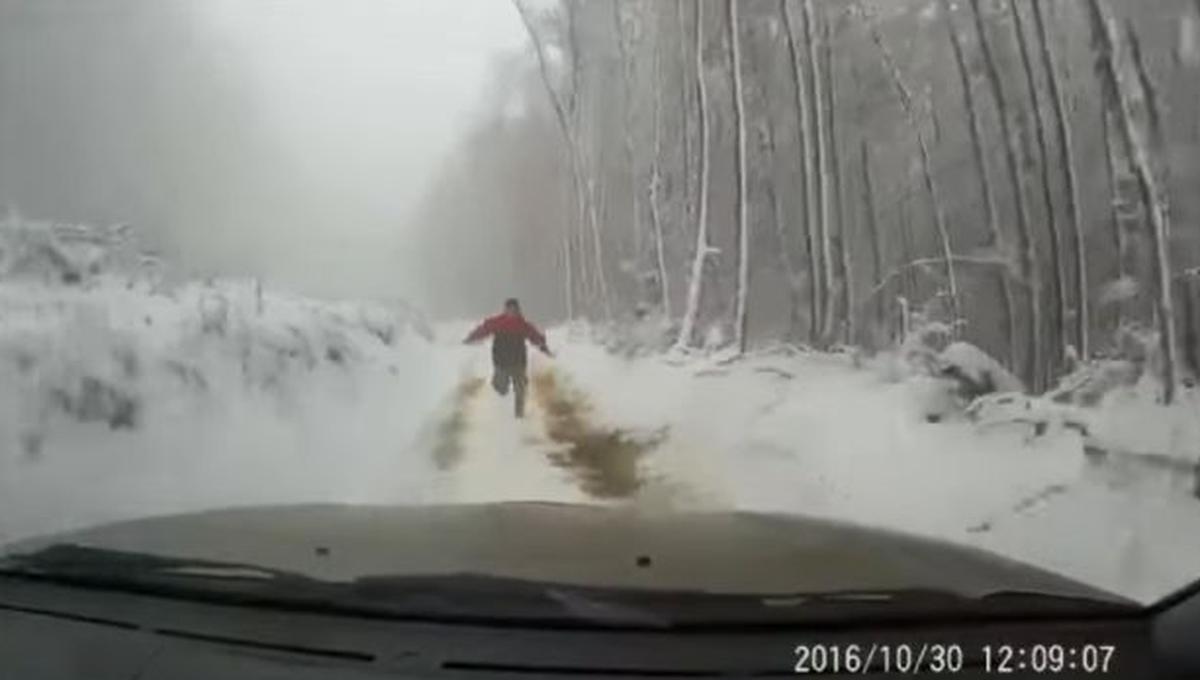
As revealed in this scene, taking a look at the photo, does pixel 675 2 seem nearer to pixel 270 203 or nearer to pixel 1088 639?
Result: pixel 270 203

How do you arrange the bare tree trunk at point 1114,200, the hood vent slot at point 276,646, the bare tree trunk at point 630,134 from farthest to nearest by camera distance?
the bare tree trunk at point 630,134, the bare tree trunk at point 1114,200, the hood vent slot at point 276,646

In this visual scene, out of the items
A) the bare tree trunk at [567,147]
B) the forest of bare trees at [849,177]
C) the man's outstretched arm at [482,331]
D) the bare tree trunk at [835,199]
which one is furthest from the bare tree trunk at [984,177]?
the man's outstretched arm at [482,331]

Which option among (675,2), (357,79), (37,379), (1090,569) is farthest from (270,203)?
(1090,569)

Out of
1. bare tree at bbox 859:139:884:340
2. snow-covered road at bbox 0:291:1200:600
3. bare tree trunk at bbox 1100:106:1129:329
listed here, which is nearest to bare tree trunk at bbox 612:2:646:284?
snow-covered road at bbox 0:291:1200:600

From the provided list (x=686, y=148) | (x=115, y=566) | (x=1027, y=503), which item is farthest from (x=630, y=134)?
(x=115, y=566)

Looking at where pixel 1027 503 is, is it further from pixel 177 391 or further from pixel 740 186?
pixel 177 391

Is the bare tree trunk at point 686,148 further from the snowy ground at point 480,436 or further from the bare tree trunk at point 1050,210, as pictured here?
the bare tree trunk at point 1050,210

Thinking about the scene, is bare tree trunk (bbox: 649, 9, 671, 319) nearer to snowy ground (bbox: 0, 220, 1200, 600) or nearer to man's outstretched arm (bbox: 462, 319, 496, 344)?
snowy ground (bbox: 0, 220, 1200, 600)
